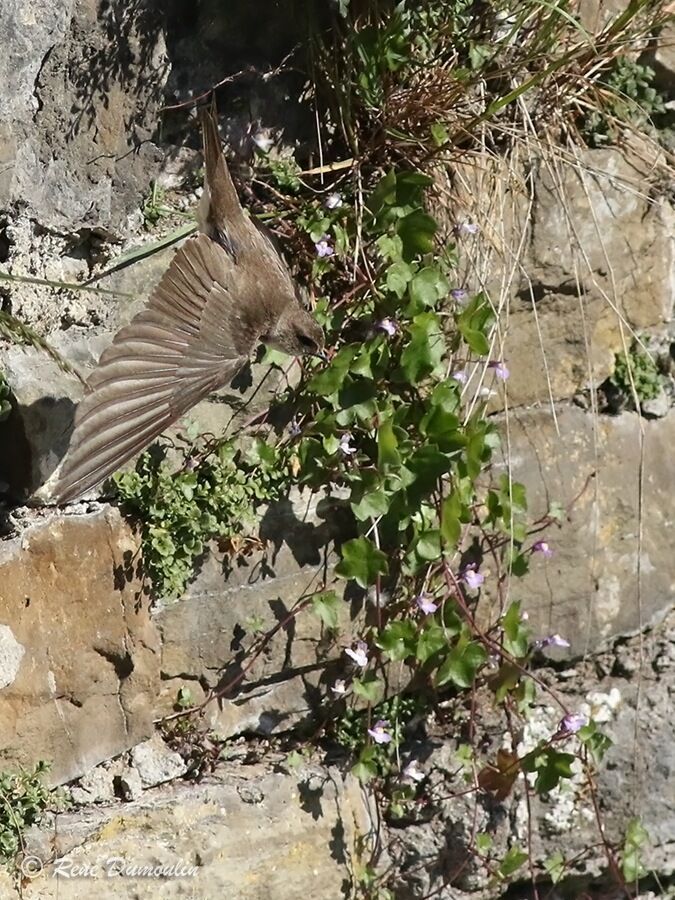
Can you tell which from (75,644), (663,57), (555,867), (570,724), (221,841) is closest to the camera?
(75,644)

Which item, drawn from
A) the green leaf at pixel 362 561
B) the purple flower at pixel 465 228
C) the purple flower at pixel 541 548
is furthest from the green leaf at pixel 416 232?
the purple flower at pixel 541 548

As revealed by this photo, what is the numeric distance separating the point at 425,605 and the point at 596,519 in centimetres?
63

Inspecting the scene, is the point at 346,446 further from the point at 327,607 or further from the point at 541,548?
the point at 541,548

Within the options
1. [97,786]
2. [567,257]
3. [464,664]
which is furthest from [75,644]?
[567,257]

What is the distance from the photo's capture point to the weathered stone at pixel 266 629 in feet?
8.44

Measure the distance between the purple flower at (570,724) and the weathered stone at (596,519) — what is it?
0.98ft

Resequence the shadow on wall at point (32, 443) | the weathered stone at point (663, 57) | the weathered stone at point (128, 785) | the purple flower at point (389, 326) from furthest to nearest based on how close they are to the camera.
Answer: the weathered stone at point (663, 57) < the purple flower at point (389, 326) < the weathered stone at point (128, 785) < the shadow on wall at point (32, 443)

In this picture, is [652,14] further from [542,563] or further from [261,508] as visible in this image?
[261,508]

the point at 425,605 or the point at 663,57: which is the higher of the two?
the point at 663,57

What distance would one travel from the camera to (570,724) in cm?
270

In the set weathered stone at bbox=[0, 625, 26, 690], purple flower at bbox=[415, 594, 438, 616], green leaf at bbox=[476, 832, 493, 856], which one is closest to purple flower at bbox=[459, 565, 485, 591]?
purple flower at bbox=[415, 594, 438, 616]

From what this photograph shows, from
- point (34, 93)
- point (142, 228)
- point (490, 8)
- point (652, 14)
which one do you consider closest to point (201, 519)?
point (142, 228)

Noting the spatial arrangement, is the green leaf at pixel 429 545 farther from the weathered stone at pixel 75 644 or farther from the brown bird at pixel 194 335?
the weathered stone at pixel 75 644

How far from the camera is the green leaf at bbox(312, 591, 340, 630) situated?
8.58ft
